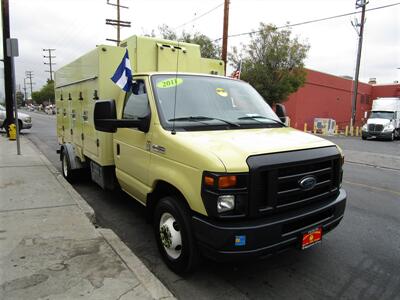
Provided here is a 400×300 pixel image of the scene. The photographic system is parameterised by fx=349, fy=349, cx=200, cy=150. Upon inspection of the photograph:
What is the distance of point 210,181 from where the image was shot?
3008mm

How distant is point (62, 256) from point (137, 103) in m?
2.01

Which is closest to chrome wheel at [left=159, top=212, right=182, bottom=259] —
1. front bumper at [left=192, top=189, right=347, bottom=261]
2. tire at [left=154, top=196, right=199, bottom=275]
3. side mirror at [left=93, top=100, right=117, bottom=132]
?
tire at [left=154, top=196, right=199, bottom=275]

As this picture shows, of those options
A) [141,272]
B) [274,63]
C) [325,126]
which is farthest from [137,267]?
[325,126]

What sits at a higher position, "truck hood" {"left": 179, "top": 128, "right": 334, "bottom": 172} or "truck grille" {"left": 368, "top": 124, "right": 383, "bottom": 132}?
"truck hood" {"left": 179, "top": 128, "right": 334, "bottom": 172}

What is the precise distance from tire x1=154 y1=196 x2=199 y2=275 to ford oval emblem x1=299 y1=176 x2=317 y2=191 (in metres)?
1.12

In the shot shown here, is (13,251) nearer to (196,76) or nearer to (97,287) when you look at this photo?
(97,287)

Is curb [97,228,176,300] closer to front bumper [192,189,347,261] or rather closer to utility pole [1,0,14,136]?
front bumper [192,189,347,261]

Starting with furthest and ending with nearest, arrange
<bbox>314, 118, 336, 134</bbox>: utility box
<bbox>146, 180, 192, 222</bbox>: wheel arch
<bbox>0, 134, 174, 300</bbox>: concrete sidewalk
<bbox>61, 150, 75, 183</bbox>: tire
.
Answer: <bbox>314, 118, 336, 134</bbox>: utility box, <bbox>61, 150, 75, 183</bbox>: tire, <bbox>146, 180, 192, 222</bbox>: wheel arch, <bbox>0, 134, 174, 300</bbox>: concrete sidewalk

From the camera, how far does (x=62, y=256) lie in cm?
374

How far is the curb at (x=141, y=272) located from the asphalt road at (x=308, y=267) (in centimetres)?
24

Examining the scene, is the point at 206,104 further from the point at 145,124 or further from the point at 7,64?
the point at 7,64

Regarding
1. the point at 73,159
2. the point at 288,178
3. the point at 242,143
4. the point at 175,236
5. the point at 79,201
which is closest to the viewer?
the point at 288,178

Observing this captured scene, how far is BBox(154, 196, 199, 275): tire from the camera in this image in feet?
11.0

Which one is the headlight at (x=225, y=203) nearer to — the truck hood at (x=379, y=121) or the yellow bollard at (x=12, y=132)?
the yellow bollard at (x=12, y=132)
